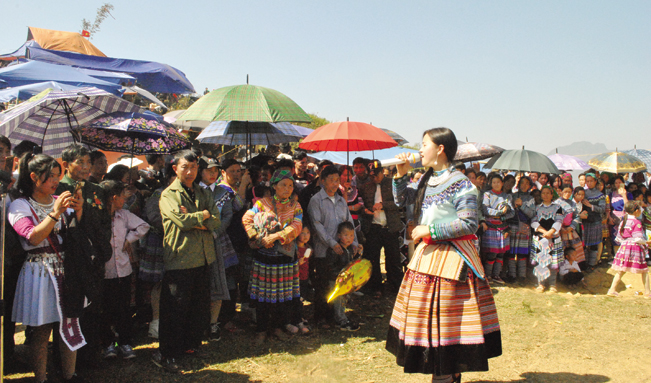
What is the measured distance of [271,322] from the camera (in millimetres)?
5016

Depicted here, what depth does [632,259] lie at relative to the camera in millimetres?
7664

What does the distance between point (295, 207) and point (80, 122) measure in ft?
10.6

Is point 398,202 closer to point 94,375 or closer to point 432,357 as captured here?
point 432,357

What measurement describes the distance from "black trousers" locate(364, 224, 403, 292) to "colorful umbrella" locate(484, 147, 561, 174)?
10.3ft

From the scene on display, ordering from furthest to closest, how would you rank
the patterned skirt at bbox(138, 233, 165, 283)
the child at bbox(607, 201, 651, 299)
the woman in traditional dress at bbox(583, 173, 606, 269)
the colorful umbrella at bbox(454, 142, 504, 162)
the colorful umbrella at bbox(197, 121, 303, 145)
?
the woman in traditional dress at bbox(583, 173, 606, 269)
the colorful umbrella at bbox(454, 142, 504, 162)
the colorful umbrella at bbox(197, 121, 303, 145)
the child at bbox(607, 201, 651, 299)
the patterned skirt at bbox(138, 233, 165, 283)

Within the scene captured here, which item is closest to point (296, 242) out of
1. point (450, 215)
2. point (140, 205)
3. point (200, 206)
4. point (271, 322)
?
point (271, 322)

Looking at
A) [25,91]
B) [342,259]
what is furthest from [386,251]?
[25,91]

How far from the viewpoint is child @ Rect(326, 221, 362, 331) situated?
5.29m

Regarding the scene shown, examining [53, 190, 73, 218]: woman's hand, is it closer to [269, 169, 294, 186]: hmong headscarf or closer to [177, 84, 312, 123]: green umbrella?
[177, 84, 312, 123]: green umbrella

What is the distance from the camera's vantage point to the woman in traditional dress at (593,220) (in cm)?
961

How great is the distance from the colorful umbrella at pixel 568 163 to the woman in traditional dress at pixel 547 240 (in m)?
3.37

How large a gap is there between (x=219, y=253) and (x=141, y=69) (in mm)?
7846

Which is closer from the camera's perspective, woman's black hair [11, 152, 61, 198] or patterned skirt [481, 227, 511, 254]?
woman's black hair [11, 152, 61, 198]

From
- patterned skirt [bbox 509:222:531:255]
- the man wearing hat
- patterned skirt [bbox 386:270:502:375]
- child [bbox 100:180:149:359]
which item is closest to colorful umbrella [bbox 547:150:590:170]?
patterned skirt [bbox 509:222:531:255]
